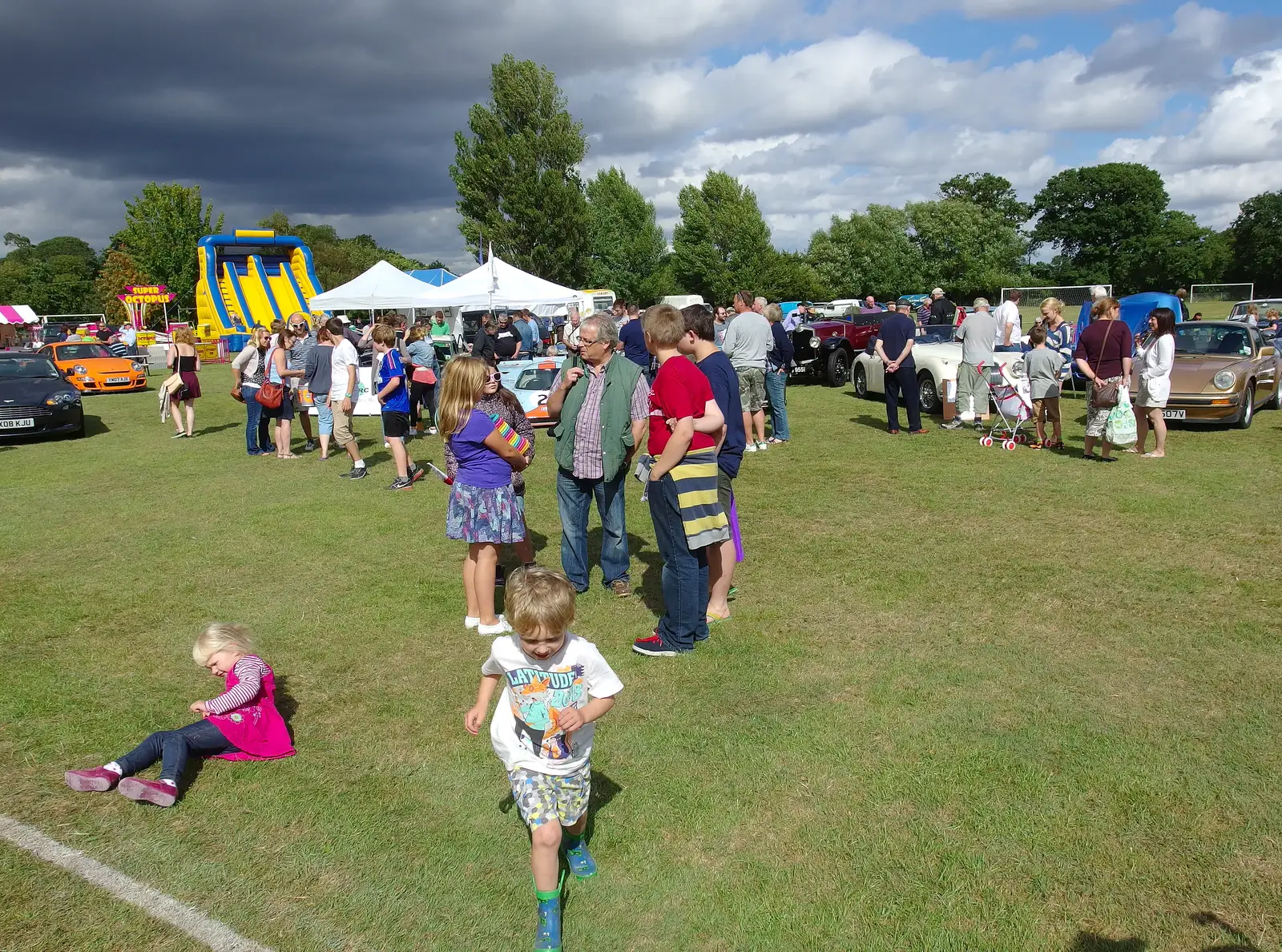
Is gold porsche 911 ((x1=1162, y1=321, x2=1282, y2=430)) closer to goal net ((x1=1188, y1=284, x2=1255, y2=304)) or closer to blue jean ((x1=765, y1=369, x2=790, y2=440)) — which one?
blue jean ((x1=765, y1=369, x2=790, y2=440))

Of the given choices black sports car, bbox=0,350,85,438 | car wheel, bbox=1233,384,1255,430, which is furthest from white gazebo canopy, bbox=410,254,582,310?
car wheel, bbox=1233,384,1255,430

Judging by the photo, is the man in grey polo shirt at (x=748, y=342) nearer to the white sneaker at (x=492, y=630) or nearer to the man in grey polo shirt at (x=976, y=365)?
the man in grey polo shirt at (x=976, y=365)

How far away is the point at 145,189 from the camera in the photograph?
5166 centimetres

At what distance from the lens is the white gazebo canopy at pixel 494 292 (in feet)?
70.3

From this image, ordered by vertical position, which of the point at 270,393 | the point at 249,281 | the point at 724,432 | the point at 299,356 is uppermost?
the point at 249,281

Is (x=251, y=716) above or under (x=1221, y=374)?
under

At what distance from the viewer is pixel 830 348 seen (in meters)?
19.8

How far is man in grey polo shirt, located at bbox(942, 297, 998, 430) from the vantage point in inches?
500

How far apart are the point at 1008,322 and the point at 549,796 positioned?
14.8 meters

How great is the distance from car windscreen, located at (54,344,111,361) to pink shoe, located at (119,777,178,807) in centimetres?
2291

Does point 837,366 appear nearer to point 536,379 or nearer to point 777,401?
point 777,401

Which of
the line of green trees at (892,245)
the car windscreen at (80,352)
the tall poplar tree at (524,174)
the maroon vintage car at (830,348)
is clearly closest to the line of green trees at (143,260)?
the line of green trees at (892,245)

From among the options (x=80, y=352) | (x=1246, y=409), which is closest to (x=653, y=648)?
(x=1246, y=409)

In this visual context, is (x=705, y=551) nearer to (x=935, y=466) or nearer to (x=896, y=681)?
(x=896, y=681)
